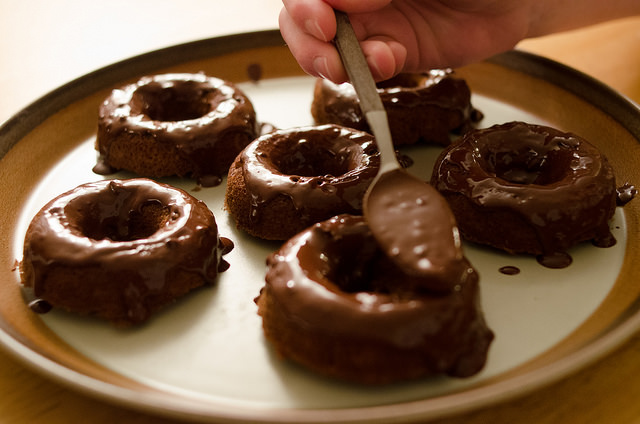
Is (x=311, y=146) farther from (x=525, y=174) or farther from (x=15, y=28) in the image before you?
(x=15, y=28)

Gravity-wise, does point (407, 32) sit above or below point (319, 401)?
above

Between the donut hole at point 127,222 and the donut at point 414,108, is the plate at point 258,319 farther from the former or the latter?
the donut hole at point 127,222

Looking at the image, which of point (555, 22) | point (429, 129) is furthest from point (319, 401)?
point (555, 22)

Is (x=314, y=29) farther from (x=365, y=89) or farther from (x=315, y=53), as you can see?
(x=365, y=89)

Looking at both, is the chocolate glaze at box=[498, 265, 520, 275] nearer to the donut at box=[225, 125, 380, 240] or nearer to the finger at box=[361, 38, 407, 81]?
the donut at box=[225, 125, 380, 240]

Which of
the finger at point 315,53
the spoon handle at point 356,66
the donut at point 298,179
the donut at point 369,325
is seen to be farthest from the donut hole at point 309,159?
the donut at point 369,325

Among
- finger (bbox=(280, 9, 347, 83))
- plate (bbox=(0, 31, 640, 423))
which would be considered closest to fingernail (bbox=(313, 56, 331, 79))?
finger (bbox=(280, 9, 347, 83))
